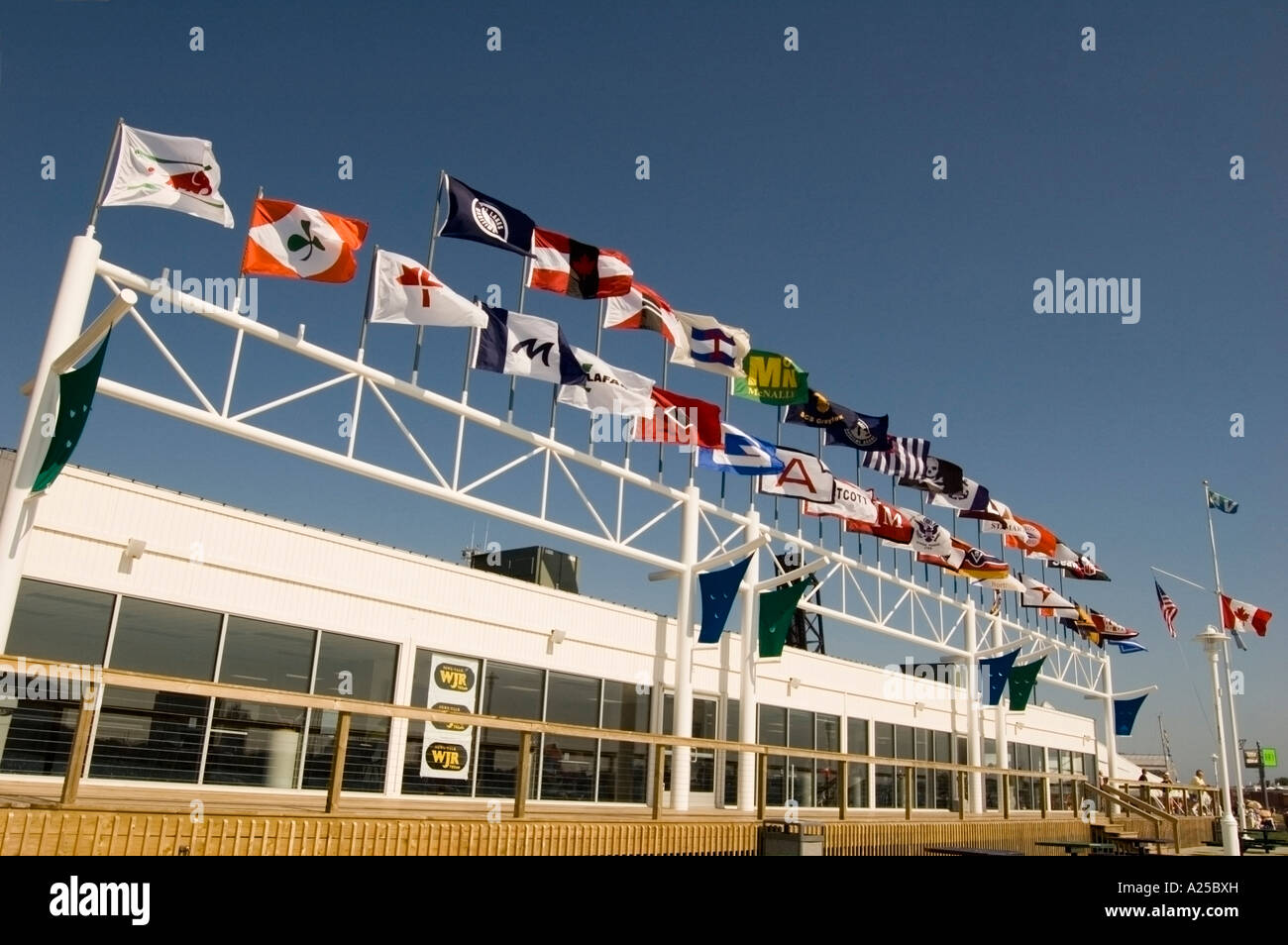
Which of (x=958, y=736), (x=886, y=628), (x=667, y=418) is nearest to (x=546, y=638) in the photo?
(x=667, y=418)

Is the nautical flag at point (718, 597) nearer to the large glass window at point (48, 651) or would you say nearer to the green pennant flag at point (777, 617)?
the green pennant flag at point (777, 617)

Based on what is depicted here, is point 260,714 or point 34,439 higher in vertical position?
point 34,439

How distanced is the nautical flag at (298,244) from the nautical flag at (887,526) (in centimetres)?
1548

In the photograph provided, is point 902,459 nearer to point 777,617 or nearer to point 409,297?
point 777,617

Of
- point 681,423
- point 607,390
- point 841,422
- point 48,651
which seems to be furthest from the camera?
point 841,422

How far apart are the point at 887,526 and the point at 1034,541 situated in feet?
35.2

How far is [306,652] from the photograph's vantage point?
47.0 feet

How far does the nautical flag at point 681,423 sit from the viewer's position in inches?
738

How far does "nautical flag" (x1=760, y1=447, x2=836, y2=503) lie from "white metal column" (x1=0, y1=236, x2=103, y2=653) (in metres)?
15.1

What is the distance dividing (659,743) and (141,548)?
738 cm

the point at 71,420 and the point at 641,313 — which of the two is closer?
the point at 71,420

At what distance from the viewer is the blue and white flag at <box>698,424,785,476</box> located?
68.4 feet

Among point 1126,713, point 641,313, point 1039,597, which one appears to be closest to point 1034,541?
point 1039,597

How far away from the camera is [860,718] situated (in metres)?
26.5
